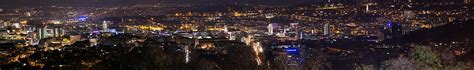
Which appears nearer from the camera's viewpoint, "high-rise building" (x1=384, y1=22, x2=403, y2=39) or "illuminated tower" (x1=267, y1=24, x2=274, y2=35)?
"high-rise building" (x1=384, y1=22, x2=403, y2=39)

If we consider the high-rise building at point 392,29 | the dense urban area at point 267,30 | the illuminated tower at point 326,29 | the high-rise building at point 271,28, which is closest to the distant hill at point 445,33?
the dense urban area at point 267,30

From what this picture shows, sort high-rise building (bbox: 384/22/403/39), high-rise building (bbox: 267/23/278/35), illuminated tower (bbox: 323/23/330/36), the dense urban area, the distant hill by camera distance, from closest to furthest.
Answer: the dense urban area < the distant hill < high-rise building (bbox: 384/22/403/39) < illuminated tower (bbox: 323/23/330/36) < high-rise building (bbox: 267/23/278/35)

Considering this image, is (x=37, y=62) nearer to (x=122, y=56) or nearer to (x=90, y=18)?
(x=122, y=56)

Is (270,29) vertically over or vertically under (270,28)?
under

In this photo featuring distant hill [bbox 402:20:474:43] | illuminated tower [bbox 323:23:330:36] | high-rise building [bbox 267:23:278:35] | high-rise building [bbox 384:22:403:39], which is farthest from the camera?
high-rise building [bbox 267:23:278:35]

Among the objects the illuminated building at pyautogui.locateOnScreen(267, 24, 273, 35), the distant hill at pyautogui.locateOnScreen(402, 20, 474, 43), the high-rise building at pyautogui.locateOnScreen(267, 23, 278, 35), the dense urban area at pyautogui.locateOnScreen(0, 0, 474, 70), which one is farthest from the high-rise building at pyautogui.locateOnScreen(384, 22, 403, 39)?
the illuminated building at pyautogui.locateOnScreen(267, 24, 273, 35)

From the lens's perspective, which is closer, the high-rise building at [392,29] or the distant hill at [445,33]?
the distant hill at [445,33]

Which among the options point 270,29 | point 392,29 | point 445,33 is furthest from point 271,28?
point 445,33

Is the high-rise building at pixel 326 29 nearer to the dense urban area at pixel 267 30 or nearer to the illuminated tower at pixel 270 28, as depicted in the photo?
the dense urban area at pixel 267 30

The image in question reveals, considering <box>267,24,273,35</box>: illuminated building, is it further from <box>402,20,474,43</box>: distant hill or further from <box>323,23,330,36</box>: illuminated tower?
<box>402,20,474,43</box>: distant hill

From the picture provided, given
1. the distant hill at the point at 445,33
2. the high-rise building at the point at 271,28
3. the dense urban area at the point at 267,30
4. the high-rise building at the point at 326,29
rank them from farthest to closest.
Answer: the high-rise building at the point at 271,28
the high-rise building at the point at 326,29
the distant hill at the point at 445,33
the dense urban area at the point at 267,30

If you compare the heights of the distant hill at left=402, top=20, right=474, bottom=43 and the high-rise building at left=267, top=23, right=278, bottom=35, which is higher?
the distant hill at left=402, top=20, right=474, bottom=43

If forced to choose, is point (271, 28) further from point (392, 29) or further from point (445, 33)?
point (445, 33)
